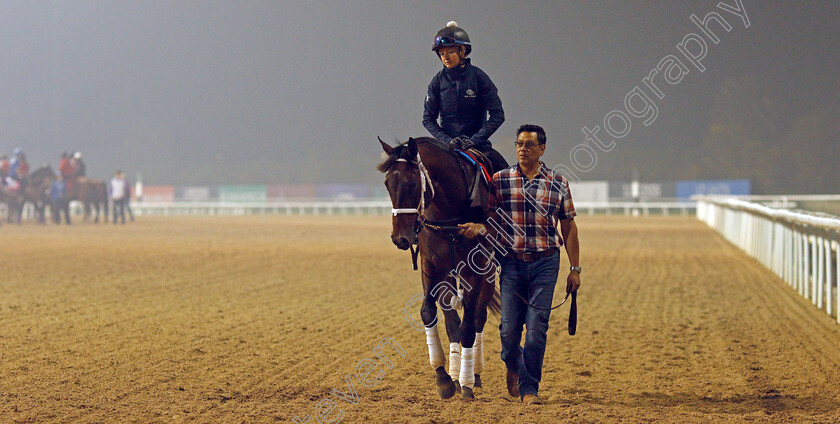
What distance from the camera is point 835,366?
6496 millimetres

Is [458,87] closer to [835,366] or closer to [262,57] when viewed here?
[835,366]

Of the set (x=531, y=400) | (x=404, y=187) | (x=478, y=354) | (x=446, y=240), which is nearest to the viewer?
(x=404, y=187)

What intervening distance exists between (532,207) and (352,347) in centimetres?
292

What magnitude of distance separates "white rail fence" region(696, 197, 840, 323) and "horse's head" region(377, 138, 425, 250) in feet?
18.9

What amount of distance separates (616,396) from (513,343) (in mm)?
860

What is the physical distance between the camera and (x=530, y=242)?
16.5 ft

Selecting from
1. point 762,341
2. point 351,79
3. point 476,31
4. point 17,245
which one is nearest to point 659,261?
point 762,341

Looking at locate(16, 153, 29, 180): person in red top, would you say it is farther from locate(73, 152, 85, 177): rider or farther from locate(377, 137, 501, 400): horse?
locate(377, 137, 501, 400): horse

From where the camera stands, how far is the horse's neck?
5133 mm

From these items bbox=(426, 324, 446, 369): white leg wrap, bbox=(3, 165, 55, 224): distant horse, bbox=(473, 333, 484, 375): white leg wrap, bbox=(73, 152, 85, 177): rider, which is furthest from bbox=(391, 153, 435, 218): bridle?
bbox=(73, 152, 85, 177): rider

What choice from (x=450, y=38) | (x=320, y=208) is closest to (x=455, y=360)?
(x=450, y=38)

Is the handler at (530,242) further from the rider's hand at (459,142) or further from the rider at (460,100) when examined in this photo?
the rider at (460,100)

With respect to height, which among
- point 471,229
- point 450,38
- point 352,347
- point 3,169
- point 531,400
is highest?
point 450,38

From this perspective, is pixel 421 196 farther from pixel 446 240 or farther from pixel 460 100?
pixel 460 100
